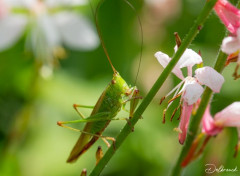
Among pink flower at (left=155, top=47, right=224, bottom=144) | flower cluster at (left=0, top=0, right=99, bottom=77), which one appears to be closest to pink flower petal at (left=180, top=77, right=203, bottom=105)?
pink flower at (left=155, top=47, right=224, bottom=144)

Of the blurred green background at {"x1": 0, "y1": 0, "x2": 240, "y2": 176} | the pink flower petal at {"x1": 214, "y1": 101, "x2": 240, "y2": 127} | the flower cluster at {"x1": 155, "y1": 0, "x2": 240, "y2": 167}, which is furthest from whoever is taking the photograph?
the blurred green background at {"x1": 0, "y1": 0, "x2": 240, "y2": 176}

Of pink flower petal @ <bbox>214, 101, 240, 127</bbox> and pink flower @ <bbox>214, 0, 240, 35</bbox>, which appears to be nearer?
pink flower @ <bbox>214, 0, 240, 35</bbox>

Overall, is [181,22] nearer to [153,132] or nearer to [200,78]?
[153,132]

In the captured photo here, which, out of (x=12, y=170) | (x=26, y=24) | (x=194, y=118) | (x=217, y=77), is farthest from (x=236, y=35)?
(x=26, y=24)

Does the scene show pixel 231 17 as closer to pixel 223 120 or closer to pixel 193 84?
pixel 193 84

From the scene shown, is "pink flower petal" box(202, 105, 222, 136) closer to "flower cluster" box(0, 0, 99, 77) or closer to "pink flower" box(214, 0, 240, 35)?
"pink flower" box(214, 0, 240, 35)

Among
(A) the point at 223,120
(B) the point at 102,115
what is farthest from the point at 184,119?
(B) the point at 102,115
